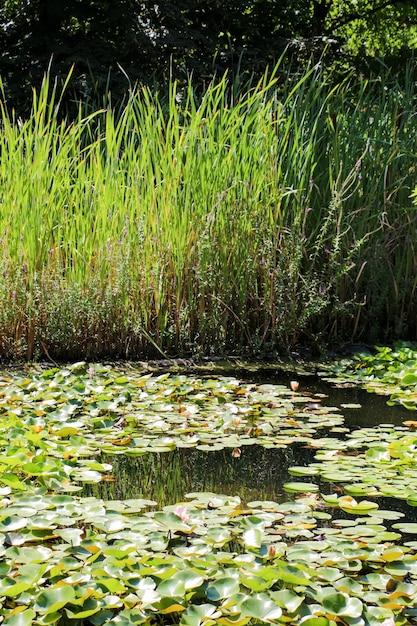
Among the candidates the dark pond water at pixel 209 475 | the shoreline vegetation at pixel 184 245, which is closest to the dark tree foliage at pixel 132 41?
→ the shoreline vegetation at pixel 184 245

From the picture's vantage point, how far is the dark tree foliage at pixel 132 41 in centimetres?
1113

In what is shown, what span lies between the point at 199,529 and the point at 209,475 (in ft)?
1.85

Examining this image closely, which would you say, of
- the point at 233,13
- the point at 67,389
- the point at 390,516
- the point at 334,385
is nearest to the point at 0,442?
the point at 67,389

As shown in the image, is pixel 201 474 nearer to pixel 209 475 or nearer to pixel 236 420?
pixel 209 475

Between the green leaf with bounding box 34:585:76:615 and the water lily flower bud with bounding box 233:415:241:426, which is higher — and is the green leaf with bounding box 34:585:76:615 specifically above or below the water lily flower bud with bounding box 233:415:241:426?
above

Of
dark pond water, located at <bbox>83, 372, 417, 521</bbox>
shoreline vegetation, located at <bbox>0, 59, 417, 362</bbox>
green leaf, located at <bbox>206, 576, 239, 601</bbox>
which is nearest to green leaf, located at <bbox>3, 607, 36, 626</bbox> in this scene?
green leaf, located at <bbox>206, 576, 239, 601</bbox>

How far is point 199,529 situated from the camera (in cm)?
232

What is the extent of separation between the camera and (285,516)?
8.06ft

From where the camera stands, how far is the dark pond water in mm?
2689

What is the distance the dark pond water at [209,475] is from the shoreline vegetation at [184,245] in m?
1.68

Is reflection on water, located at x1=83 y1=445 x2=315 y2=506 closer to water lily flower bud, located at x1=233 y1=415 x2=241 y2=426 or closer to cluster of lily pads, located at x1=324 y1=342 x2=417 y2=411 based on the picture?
water lily flower bud, located at x1=233 y1=415 x2=241 y2=426

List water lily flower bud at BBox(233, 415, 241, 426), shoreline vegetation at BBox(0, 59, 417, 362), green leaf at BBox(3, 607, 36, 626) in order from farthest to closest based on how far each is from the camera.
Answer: shoreline vegetation at BBox(0, 59, 417, 362) < water lily flower bud at BBox(233, 415, 241, 426) < green leaf at BBox(3, 607, 36, 626)

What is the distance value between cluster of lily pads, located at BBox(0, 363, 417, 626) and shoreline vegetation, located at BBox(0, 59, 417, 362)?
1.11m

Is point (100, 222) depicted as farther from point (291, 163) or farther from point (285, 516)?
point (285, 516)
